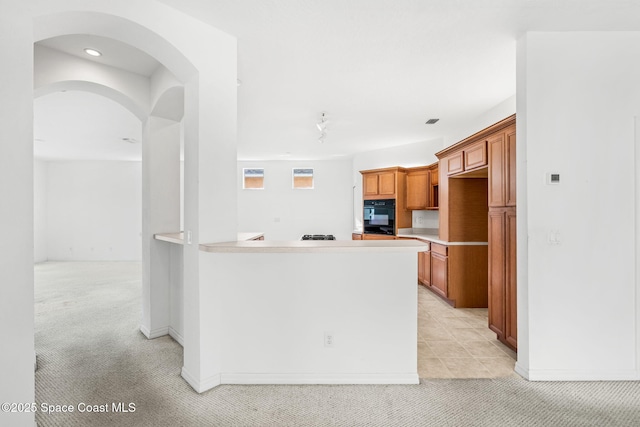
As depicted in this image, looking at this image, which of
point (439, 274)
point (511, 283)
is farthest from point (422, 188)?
point (511, 283)

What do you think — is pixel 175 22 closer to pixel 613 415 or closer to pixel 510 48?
pixel 510 48

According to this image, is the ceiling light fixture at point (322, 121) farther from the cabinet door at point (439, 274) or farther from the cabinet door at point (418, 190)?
the cabinet door at point (439, 274)

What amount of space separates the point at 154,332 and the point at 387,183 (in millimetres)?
4649

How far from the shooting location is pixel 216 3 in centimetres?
189

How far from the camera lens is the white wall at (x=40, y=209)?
24.4ft

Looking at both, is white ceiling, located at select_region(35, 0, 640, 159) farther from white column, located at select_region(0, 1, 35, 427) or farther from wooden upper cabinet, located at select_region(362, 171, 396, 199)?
wooden upper cabinet, located at select_region(362, 171, 396, 199)

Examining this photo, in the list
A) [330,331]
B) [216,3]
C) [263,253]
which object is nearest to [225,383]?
[330,331]

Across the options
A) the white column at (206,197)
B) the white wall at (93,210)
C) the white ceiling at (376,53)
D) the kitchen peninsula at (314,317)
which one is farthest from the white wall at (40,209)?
the kitchen peninsula at (314,317)

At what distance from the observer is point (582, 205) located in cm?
220

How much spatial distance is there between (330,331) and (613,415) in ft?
6.22

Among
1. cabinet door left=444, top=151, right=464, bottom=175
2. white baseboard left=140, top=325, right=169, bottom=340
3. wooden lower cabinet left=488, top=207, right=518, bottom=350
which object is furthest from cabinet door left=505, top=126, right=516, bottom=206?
white baseboard left=140, top=325, right=169, bottom=340

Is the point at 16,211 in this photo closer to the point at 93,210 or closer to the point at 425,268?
the point at 425,268

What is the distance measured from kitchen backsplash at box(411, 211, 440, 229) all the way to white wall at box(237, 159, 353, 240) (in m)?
2.27

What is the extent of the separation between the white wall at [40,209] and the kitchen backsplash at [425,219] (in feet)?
31.4
